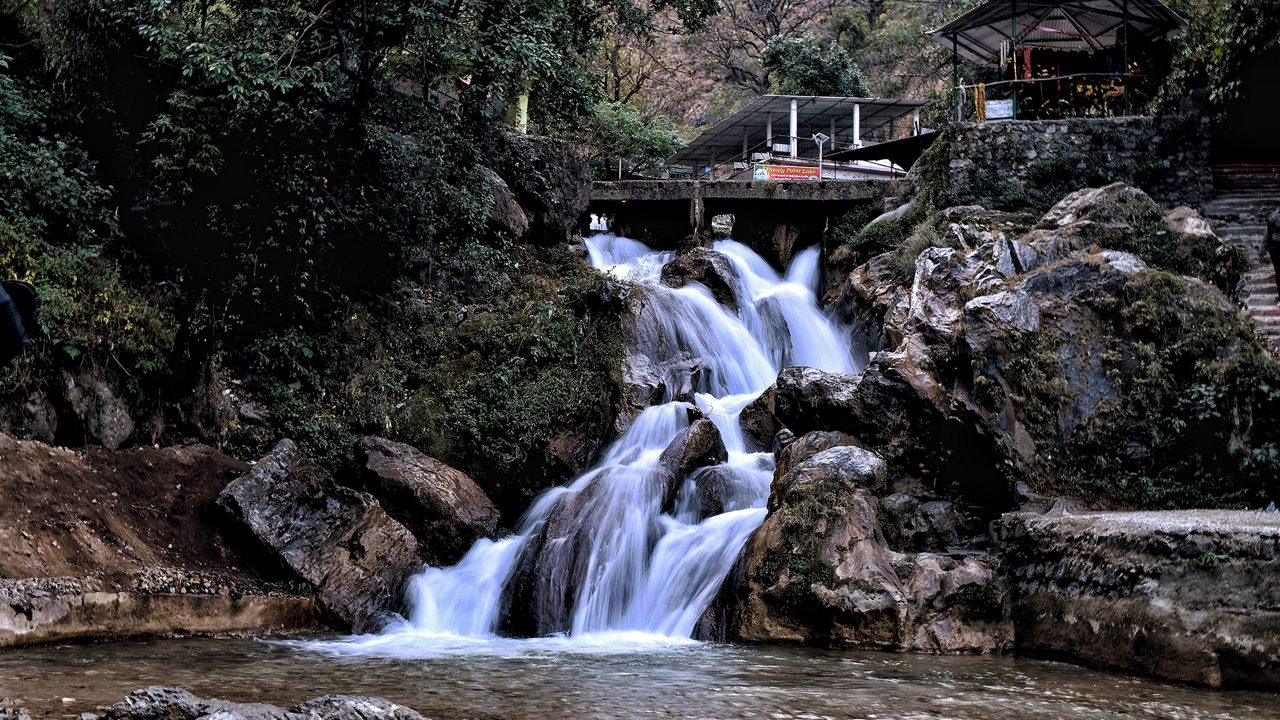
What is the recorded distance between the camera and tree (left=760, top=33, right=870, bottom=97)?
35.9 metres

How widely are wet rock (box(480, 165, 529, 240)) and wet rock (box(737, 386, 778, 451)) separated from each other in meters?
6.34

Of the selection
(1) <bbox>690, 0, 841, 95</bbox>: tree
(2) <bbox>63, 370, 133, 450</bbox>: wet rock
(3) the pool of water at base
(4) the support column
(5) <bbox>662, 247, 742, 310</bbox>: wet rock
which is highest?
(1) <bbox>690, 0, 841, 95</bbox>: tree

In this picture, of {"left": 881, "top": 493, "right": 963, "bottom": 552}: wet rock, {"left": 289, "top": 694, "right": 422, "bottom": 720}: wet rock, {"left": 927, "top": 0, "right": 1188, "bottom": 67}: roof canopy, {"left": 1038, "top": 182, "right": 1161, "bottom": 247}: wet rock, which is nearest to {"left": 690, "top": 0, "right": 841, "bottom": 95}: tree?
{"left": 927, "top": 0, "right": 1188, "bottom": 67}: roof canopy

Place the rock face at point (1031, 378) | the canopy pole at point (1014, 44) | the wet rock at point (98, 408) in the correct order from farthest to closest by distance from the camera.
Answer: the canopy pole at point (1014, 44) → the wet rock at point (98, 408) → the rock face at point (1031, 378)

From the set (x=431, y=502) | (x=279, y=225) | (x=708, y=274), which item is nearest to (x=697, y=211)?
(x=708, y=274)

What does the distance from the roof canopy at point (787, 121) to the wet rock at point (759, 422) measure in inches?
724

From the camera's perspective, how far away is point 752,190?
22.0 metres

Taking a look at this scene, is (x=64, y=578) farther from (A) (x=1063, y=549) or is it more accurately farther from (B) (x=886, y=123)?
(B) (x=886, y=123)

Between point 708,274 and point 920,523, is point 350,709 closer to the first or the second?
point 920,523

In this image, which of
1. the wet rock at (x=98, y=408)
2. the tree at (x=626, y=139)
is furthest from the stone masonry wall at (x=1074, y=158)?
the wet rock at (x=98, y=408)

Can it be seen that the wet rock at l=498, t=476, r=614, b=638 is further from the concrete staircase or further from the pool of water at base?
the concrete staircase

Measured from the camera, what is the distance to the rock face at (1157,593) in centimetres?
732

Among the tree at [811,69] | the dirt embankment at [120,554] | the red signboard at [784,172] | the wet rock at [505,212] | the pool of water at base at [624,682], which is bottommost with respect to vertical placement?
the pool of water at base at [624,682]

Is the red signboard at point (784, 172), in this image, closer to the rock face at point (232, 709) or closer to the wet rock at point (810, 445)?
the wet rock at point (810, 445)
